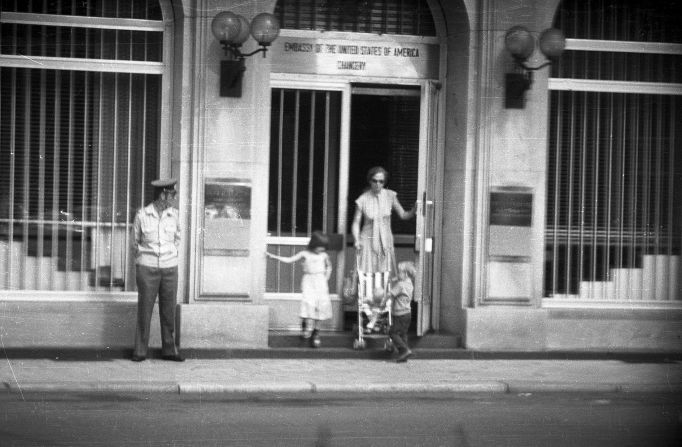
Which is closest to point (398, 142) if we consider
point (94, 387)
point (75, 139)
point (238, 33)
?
point (238, 33)

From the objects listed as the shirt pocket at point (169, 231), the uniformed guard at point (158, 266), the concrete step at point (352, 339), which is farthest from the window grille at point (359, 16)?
the concrete step at point (352, 339)

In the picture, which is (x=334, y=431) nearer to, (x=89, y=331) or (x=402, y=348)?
(x=402, y=348)

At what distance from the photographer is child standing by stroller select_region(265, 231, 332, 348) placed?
13742 mm

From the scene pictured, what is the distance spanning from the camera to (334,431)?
938 cm

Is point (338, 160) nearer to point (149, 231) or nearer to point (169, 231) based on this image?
point (169, 231)

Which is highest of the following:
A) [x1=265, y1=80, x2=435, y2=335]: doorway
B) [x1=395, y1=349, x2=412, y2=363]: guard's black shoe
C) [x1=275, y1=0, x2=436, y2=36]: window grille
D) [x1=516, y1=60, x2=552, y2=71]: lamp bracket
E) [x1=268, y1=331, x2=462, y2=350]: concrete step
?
[x1=275, y1=0, x2=436, y2=36]: window grille

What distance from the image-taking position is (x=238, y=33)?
1319 cm

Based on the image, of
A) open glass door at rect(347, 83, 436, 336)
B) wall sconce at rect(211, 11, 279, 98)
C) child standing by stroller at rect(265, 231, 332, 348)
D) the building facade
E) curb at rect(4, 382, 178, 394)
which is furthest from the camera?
open glass door at rect(347, 83, 436, 336)

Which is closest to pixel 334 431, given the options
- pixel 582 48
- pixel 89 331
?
pixel 89 331

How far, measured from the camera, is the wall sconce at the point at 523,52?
13.8 m

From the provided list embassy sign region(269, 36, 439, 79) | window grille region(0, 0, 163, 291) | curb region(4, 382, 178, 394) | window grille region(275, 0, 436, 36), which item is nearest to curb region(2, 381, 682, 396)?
curb region(4, 382, 178, 394)

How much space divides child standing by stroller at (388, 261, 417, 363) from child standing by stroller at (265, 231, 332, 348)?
81 cm

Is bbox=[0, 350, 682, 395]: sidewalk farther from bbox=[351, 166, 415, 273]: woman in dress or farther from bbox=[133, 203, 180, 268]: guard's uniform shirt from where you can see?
bbox=[351, 166, 415, 273]: woman in dress

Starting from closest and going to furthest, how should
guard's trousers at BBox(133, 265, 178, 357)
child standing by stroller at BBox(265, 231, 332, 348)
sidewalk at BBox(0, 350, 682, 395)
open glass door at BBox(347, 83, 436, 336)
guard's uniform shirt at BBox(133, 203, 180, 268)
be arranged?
sidewalk at BBox(0, 350, 682, 395) < guard's trousers at BBox(133, 265, 178, 357) < guard's uniform shirt at BBox(133, 203, 180, 268) < child standing by stroller at BBox(265, 231, 332, 348) < open glass door at BBox(347, 83, 436, 336)
